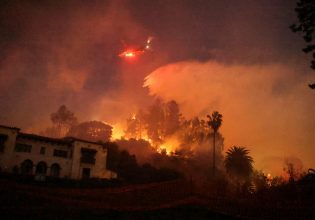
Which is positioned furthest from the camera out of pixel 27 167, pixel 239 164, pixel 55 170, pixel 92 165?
pixel 239 164

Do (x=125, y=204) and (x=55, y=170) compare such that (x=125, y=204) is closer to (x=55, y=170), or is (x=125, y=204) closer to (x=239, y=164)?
(x=55, y=170)

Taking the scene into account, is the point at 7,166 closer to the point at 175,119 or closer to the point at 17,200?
the point at 17,200

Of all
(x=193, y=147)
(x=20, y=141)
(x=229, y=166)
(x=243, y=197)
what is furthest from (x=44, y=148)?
(x=193, y=147)

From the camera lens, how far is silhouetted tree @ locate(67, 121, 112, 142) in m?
128

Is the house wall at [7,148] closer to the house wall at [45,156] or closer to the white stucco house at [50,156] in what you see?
the white stucco house at [50,156]

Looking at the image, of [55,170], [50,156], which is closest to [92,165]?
[55,170]

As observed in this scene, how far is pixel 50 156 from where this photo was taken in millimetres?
53062

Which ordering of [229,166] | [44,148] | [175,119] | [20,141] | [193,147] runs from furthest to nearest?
[175,119] < [193,147] < [229,166] < [44,148] < [20,141]

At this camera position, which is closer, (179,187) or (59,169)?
(179,187)

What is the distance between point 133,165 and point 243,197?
167ft

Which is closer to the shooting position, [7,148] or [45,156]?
[7,148]

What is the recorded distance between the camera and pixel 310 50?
73.5ft

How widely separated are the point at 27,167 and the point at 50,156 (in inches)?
174

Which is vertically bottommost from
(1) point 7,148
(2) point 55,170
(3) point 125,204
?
(3) point 125,204
